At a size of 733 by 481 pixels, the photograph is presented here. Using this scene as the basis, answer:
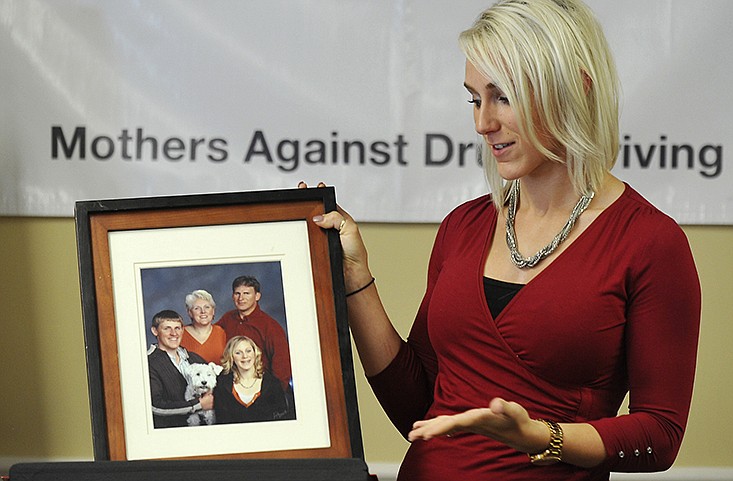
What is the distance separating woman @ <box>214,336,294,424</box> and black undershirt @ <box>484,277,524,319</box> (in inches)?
11.3

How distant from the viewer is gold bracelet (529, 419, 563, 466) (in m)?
1.10

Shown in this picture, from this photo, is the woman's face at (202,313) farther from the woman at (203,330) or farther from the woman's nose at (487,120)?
the woman's nose at (487,120)

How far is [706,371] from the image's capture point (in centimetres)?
246

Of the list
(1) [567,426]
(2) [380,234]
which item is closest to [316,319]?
(1) [567,426]

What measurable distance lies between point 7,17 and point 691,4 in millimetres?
1667

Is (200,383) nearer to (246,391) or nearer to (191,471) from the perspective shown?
(246,391)

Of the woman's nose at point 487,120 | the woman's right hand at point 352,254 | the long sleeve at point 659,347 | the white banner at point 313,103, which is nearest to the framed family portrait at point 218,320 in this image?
the woman's right hand at point 352,254

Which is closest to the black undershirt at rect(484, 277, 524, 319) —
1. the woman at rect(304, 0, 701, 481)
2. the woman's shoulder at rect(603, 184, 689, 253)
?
the woman at rect(304, 0, 701, 481)

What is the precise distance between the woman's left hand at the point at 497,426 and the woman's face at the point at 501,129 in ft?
1.11

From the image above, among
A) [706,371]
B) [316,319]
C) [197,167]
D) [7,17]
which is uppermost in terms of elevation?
[7,17]

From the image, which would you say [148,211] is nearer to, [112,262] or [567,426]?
[112,262]

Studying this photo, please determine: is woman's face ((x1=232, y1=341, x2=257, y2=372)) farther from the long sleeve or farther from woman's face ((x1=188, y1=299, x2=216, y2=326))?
the long sleeve

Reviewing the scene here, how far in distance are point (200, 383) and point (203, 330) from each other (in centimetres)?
7

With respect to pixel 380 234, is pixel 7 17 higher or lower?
higher
